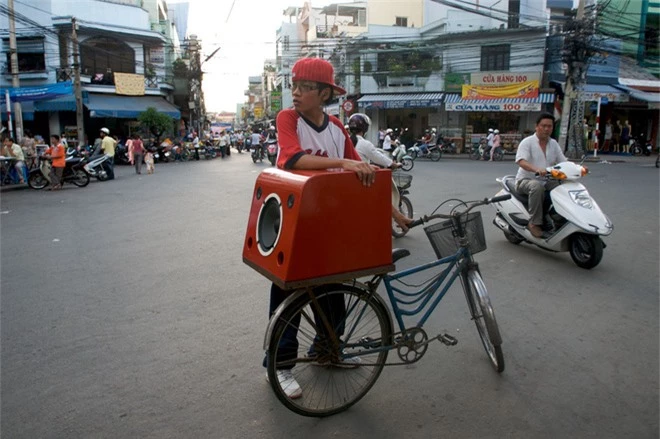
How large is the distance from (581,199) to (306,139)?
12.2 feet

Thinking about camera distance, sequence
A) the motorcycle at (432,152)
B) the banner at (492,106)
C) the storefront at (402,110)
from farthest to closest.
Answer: the storefront at (402,110) → the banner at (492,106) → the motorcycle at (432,152)

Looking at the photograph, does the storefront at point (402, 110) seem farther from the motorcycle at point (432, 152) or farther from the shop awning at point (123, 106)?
the shop awning at point (123, 106)

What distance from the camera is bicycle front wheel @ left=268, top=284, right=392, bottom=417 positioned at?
95.6 inches

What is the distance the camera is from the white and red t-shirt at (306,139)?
2443 millimetres

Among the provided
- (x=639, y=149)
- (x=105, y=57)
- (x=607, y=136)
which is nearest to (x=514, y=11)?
(x=607, y=136)

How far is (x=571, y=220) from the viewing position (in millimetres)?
5016

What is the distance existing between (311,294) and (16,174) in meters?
13.8

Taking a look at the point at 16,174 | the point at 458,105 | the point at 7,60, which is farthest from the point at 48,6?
the point at 458,105

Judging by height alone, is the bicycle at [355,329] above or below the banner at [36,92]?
below

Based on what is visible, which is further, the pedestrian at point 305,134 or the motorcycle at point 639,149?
the motorcycle at point 639,149

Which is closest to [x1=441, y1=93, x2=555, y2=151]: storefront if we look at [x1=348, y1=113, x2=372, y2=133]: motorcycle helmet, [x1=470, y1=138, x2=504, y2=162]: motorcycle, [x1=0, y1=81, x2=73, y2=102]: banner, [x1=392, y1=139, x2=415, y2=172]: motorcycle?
[x1=470, y1=138, x2=504, y2=162]: motorcycle

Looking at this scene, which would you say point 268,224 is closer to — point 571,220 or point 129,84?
point 571,220

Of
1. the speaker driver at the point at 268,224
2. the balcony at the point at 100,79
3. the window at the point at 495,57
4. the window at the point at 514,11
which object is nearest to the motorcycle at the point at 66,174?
the speaker driver at the point at 268,224

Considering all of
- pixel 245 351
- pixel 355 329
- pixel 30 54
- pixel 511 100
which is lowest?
pixel 245 351
